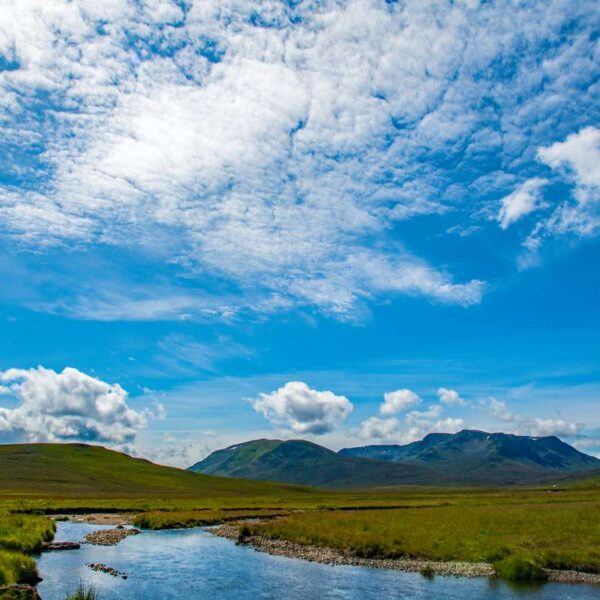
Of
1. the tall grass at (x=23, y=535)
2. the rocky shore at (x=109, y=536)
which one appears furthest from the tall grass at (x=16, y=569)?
the rocky shore at (x=109, y=536)

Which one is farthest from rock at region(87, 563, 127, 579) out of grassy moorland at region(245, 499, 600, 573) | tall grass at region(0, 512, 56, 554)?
grassy moorland at region(245, 499, 600, 573)

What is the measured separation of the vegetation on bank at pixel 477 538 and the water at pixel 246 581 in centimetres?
473

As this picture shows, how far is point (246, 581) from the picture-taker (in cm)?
3688

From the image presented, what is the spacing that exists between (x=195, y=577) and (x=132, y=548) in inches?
664

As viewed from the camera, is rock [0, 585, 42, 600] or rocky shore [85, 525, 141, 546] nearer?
rock [0, 585, 42, 600]

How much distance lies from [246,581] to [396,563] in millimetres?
A: 11626

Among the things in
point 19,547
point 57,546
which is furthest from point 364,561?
point 57,546

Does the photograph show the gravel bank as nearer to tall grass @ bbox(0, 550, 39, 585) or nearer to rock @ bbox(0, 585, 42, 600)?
tall grass @ bbox(0, 550, 39, 585)

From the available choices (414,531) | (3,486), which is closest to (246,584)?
(414,531)

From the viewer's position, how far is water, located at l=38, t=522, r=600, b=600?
32.3 m

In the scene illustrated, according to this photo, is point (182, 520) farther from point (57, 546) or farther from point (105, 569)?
point (105, 569)

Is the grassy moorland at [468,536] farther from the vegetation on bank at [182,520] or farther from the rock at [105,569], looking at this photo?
the rock at [105,569]

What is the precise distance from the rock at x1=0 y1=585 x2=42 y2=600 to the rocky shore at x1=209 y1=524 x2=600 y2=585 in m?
22.5

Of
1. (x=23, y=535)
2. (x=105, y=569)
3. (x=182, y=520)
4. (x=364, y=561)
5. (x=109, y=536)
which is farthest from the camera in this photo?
(x=182, y=520)
